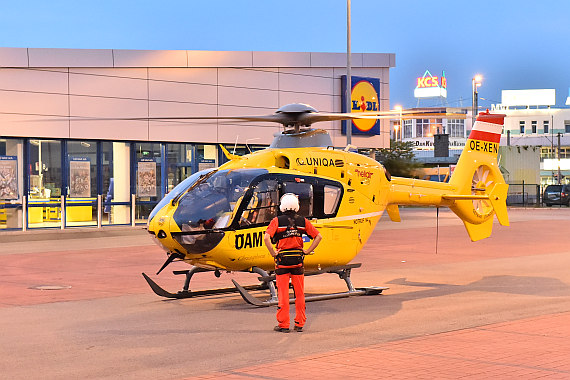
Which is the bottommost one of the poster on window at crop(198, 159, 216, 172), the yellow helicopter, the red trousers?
the red trousers

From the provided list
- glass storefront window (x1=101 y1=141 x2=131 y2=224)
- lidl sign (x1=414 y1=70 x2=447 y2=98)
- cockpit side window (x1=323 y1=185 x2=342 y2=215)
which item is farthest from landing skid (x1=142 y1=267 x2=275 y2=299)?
lidl sign (x1=414 y1=70 x2=447 y2=98)

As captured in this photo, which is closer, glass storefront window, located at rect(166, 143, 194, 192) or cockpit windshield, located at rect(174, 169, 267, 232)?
cockpit windshield, located at rect(174, 169, 267, 232)

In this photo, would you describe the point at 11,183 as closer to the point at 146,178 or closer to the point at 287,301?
the point at 146,178

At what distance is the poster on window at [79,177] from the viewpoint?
34.3 metres

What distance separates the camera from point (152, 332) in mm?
11320

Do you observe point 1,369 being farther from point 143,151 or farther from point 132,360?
point 143,151

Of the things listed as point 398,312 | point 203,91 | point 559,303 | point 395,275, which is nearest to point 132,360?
point 398,312

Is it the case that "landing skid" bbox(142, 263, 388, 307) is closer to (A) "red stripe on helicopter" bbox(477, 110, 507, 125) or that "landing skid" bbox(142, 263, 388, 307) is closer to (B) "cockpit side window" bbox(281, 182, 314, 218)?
(B) "cockpit side window" bbox(281, 182, 314, 218)

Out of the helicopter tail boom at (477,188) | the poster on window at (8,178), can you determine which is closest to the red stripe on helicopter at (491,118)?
the helicopter tail boom at (477,188)

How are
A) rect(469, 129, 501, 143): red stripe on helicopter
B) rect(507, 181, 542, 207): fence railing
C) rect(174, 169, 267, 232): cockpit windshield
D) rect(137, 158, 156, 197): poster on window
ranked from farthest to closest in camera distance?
rect(507, 181, 542, 207): fence railing
rect(137, 158, 156, 197): poster on window
rect(469, 129, 501, 143): red stripe on helicopter
rect(174, 169, 267, 232): cockpit windshield

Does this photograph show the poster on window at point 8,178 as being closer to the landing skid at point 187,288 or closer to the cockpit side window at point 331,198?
the landing skid at point 187,288

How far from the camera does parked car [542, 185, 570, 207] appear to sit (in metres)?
71.8

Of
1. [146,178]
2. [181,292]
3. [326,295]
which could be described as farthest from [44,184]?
[326,295]

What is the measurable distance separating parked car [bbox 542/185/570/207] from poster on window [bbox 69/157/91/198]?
46.5 meters
